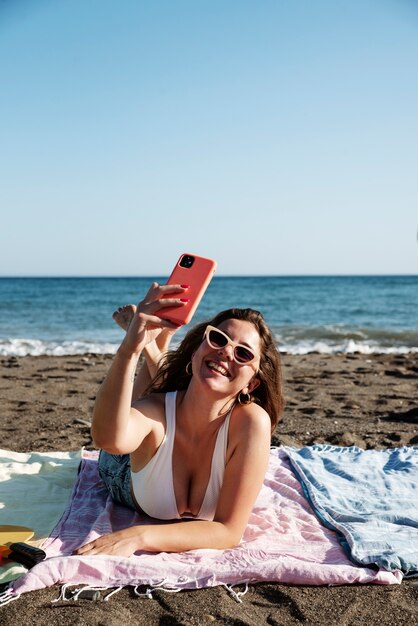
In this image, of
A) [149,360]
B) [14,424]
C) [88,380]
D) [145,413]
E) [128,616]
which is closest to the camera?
[128,616]

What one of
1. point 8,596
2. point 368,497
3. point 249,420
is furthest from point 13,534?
point 368,497

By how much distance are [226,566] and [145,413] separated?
934mm

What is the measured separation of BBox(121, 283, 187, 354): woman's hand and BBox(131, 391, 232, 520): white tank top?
729mm

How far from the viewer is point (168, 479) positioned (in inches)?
149

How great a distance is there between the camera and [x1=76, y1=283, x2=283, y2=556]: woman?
3.57 m

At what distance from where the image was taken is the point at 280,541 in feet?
13.1

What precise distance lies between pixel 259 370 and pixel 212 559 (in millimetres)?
1114

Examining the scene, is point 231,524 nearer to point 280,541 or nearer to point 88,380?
point 280,541

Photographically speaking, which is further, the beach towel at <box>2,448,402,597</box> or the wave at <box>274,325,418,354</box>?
the wave at <box>274,325,418,354</box>

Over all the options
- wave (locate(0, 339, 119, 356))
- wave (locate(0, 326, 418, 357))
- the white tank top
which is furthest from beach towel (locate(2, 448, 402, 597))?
wave (locate(0, 339, 119, 356))

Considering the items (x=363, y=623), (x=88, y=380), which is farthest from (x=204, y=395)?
(x=88, y=380)

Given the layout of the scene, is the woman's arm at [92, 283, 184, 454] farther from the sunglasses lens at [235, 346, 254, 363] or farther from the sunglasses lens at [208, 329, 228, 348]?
the sunglasses lens at [235, 346, 254, 363]

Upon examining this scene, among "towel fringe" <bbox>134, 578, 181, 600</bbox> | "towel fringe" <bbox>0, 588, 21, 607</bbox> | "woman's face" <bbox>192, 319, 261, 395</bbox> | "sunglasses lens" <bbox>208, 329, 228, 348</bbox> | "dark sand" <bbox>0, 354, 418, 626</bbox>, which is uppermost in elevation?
"sunglasses lens" <bbox>208, 329, 228, 348</bbox>

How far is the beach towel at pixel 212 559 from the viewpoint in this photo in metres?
3.30
